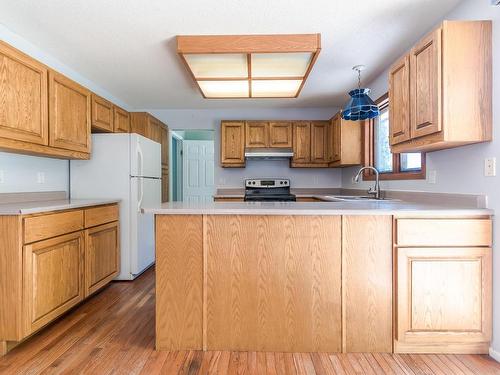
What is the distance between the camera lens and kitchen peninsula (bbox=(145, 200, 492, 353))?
1822 mm

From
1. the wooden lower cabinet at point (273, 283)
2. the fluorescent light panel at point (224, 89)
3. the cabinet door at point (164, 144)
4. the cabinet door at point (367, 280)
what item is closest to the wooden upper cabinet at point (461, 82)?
the cabinet door at point (367, 280)

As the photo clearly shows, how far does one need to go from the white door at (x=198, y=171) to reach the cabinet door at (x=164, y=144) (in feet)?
4.29

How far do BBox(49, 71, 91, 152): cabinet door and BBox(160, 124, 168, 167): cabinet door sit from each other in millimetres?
1638

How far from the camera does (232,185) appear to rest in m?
4.91

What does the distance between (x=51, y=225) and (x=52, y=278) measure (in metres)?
0.39

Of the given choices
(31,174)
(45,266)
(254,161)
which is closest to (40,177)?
(31,174)

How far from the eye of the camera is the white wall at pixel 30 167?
243 cm

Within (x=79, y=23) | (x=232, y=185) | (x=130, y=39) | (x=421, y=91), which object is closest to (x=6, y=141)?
(x=79, y=23)

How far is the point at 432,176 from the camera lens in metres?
2.38

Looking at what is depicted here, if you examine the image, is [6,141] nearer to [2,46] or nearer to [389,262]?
[2,46]

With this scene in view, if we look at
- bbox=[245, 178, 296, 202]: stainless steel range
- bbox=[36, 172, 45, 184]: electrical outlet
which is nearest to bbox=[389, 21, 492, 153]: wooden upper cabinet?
bbox=[245, 178, 296, 202]: stainless steel range

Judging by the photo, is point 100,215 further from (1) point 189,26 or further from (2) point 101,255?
(1) point 189,26

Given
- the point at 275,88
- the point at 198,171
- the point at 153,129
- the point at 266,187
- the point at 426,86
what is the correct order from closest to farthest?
the point at 426,86, the point at 275,88, the point at 153,129, the point at 266,187, the point at 198,171

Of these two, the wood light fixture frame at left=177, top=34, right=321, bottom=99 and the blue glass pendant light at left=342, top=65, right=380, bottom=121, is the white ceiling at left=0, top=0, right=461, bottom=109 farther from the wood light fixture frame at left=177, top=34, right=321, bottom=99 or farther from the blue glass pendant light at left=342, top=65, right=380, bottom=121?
the blue glass pendant light at left=342, top=65, right=380, bottom=121
